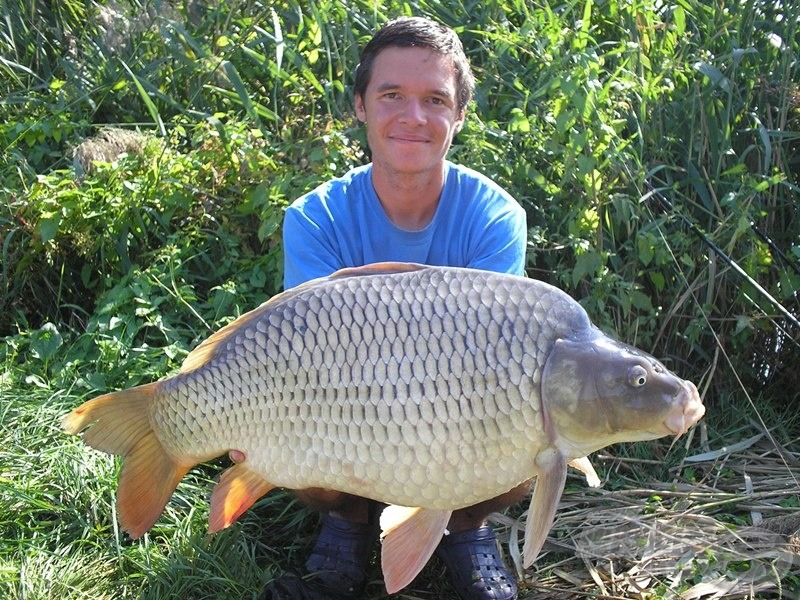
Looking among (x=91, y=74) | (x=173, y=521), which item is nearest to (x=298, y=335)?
(x=173, y=521)

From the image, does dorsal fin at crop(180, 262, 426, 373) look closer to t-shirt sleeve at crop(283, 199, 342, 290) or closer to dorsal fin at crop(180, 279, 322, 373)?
dorsal fin at crop(180, 279, 322, 373)

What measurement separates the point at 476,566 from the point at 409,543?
11.7 inches

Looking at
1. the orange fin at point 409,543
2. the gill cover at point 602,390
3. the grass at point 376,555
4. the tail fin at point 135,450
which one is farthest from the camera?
the grass at point 376,555

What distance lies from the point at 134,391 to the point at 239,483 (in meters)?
0.25

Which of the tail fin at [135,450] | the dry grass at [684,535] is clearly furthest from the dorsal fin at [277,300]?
the dry grass at [684,535]

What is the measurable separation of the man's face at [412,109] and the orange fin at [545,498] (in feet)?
2.44

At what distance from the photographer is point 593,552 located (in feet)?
7.00

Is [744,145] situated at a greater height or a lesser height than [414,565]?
greater

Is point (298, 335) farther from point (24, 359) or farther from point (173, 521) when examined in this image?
point (24, 359)

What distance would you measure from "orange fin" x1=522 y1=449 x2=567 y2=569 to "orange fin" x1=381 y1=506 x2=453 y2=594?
0.17 m

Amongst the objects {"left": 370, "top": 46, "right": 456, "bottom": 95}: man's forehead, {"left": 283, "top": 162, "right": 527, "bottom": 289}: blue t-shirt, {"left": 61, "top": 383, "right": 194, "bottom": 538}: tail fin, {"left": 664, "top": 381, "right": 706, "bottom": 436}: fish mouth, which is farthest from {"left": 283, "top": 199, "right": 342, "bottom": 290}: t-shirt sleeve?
{"left": 664, "top": 381, "right": 706, "bottom": 436}: fish mouth

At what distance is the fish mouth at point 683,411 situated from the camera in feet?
5.01

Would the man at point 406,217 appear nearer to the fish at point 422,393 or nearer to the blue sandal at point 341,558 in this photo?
the blue sandal at point 341,558

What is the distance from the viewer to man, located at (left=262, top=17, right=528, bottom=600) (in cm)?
197
